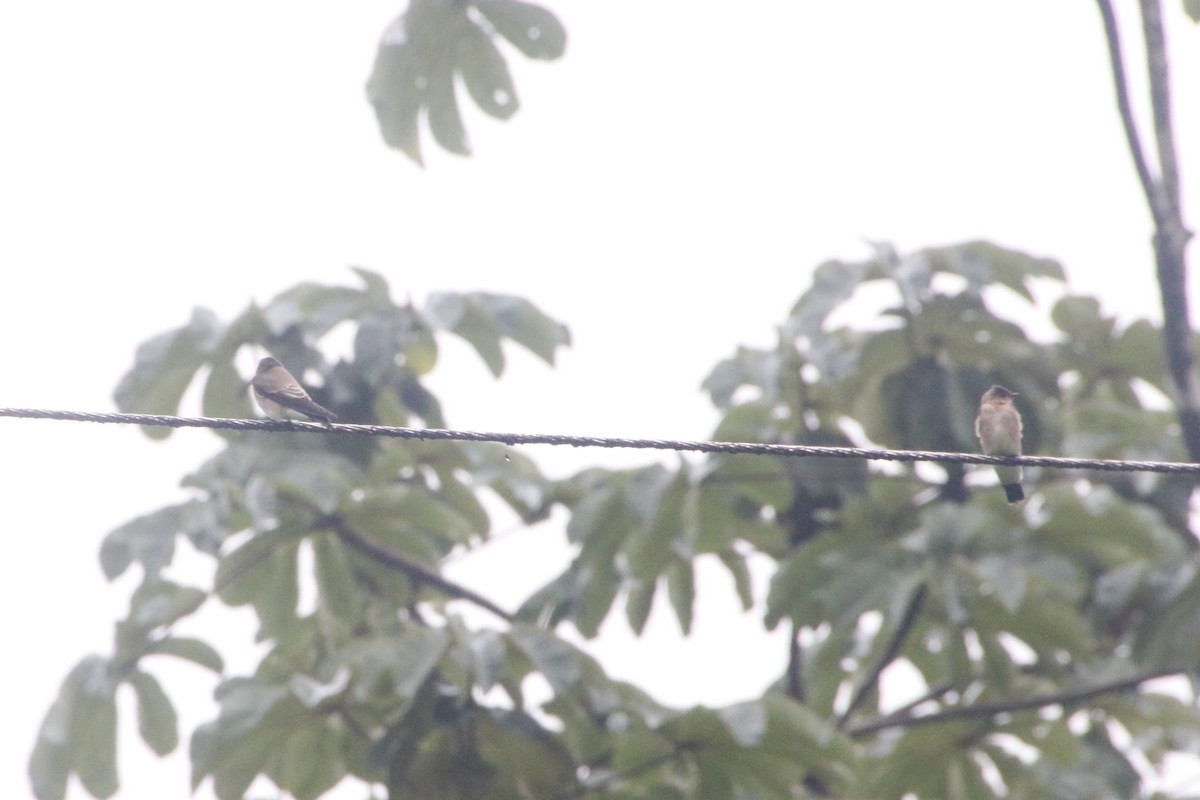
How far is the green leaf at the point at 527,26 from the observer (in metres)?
6.86

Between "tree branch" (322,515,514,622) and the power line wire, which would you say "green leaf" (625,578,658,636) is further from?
the power line wire

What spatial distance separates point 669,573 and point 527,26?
270 centimetres

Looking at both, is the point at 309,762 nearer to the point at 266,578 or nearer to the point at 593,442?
the point at 266,578

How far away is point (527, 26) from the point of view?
6.92 meters

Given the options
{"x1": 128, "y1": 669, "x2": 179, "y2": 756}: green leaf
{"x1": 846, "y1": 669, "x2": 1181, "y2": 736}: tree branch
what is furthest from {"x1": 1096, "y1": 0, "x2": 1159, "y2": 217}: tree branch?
{"x1": 128, "y1": 669, "x2": 179, "y2": 756}: green leaf

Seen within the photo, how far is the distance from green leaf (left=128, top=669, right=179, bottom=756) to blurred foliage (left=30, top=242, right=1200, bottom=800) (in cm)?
1

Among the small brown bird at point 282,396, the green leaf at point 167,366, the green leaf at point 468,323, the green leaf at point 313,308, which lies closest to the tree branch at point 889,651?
the green leaf at point 468,323

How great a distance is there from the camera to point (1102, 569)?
24.2 ft

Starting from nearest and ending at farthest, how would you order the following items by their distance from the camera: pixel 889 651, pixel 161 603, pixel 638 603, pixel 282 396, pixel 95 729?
pixel 282 396 < pixel 161 603 < pixel 95 729 < pixel 889 651 < pixel 638 603

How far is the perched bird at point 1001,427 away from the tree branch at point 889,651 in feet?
2.12

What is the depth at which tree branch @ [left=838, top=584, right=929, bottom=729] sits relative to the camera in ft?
22.3

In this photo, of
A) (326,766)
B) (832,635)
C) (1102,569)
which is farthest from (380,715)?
(1102,569)

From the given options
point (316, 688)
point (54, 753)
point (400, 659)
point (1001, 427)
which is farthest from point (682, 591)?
point (54, 753)

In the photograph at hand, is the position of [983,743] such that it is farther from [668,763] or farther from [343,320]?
[343,320]
